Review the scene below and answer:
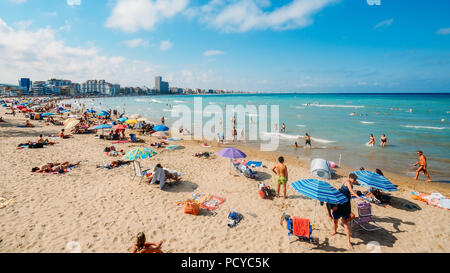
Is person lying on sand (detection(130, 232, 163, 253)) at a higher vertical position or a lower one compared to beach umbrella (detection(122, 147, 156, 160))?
lower

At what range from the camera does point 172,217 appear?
627 centimetres

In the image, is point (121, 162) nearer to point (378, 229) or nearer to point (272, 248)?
point (272, 248)

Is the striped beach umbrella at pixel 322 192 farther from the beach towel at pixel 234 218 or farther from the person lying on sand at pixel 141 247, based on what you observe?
the person lying on sand at pixel 141 247

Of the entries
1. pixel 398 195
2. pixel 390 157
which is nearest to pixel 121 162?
pixel 398 195

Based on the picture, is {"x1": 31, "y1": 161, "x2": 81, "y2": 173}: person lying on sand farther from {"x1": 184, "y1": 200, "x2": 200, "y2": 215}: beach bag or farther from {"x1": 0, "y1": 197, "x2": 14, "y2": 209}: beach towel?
{"x1": 184, "y1": 200, "x2": 200, "y2": 215}: beach bag

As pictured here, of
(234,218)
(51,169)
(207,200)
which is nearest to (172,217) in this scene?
(207,200)

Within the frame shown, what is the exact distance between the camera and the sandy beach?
5102 mm

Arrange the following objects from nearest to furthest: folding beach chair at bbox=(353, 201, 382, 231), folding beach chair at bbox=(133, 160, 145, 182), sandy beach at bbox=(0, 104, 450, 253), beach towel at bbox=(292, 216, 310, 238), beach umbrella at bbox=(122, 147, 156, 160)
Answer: beach towel at bbox=(292, 216, 310, 238)
sandy beach at bbox=(0, 104, 450, 253)
folding beach chair at bbox=(353, 201, 382, 231)
beach umbrella at bbox=(122, 147, 156, 160)
folding beach chair at bbox=(133, 160, 145, 182)

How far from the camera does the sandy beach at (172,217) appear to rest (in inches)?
201

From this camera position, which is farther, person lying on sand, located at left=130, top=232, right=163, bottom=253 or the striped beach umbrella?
the striped beach umbrella

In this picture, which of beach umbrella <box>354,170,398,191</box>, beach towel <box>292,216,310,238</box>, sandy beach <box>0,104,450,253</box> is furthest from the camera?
beach umbrella <box>354,170,398,191</box>

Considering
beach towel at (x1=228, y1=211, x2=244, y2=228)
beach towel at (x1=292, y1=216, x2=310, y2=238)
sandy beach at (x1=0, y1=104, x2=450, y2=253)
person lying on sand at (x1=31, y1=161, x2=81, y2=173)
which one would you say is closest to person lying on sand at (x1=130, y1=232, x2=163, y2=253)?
sandy beach at (x1=0, y1=104, x2=450, y2=253)

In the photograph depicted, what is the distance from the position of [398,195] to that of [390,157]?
780 cm
